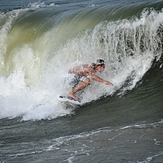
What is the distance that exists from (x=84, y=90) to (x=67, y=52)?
80.6 inches

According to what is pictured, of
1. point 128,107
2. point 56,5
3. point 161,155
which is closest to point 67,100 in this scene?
point 128,107

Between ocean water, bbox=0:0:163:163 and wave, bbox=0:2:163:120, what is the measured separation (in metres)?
0.02

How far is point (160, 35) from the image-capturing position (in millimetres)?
10758

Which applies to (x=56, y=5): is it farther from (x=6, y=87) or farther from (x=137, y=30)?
(x=137, y=30)

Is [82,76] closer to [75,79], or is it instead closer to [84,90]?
[75,79]

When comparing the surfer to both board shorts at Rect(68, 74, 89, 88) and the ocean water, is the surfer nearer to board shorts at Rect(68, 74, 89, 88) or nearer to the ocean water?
board shorts at Rect(68, 74, 89, 88)

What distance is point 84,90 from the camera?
1042cm

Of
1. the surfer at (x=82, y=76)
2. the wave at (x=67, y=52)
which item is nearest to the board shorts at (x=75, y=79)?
the surfer at (x=82, y=76)

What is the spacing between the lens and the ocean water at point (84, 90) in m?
7.25

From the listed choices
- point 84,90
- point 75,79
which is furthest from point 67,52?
point 75,79

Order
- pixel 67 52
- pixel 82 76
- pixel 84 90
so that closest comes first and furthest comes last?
pixel 82 76 < pixel 84 90 < pixel 67 52

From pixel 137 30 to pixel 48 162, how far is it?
5069mm

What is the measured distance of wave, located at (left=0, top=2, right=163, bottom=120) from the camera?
34.8 ft

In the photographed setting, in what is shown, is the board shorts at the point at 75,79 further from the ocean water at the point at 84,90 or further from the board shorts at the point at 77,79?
the ocean water at the point at 84,90
